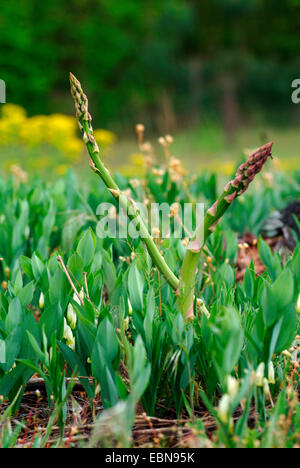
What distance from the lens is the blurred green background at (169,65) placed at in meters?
20.3

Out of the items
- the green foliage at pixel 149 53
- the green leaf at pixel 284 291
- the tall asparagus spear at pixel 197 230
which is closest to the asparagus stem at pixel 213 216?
the tall asparagus spear at pixel 197 230

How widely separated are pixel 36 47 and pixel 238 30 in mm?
8794

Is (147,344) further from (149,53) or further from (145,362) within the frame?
(149,53)

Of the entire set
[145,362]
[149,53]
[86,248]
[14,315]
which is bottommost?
[145,362]

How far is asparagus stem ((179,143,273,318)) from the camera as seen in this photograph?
1475mm

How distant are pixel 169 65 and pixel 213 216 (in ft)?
65.1

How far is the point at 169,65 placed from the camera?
20312 mm

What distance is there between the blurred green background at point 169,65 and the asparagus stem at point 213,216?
1617cm

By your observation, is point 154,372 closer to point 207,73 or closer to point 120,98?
point 207,73

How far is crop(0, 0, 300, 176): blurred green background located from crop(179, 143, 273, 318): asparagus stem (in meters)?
16.2

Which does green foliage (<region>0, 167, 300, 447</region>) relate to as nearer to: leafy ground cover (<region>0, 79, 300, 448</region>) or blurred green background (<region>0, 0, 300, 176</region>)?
leafy ground cover (<region>0, 79, 300, 448</region>)

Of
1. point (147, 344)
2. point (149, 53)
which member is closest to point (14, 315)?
point (147, 344)

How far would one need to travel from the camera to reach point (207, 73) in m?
20.8
